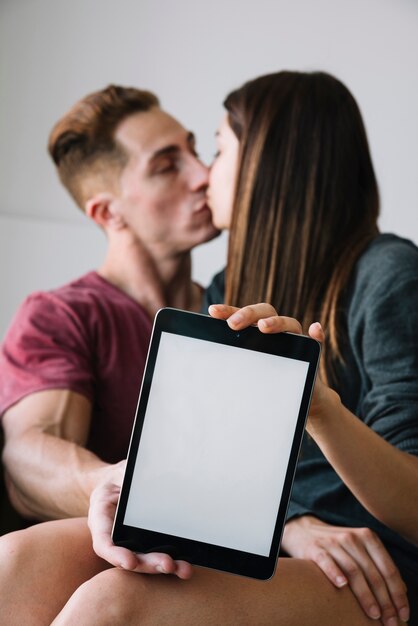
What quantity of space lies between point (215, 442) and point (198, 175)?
946mm

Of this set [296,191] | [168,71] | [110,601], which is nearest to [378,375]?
[296,191]

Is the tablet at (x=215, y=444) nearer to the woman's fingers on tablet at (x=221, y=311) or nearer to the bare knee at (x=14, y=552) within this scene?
the woman's fingers on tablet at (x=221, y=311)

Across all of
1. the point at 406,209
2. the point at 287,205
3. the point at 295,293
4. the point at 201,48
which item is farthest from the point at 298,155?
the point at 201,48

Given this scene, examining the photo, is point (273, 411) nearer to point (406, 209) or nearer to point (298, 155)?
point (298, 155)

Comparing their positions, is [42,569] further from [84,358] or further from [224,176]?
[224,176]

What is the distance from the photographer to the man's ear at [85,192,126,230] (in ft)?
5.75

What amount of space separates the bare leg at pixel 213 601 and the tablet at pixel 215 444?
4cm

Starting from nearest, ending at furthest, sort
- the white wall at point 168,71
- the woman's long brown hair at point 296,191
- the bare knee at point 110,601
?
the bare knee at point 110,601 → the woman's long brown hair at point 296,191 → the white wall at point 168,71

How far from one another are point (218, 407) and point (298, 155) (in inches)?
23.4

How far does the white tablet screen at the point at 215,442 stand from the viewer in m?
0.82

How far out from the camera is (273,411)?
83cm

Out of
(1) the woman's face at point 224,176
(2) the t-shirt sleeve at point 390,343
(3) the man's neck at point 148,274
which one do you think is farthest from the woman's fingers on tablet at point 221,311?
(3) the man's neck at point 148,274

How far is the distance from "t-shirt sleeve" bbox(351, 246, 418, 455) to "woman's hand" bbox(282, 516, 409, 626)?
0.12 metres

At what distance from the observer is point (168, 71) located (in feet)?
7.64
